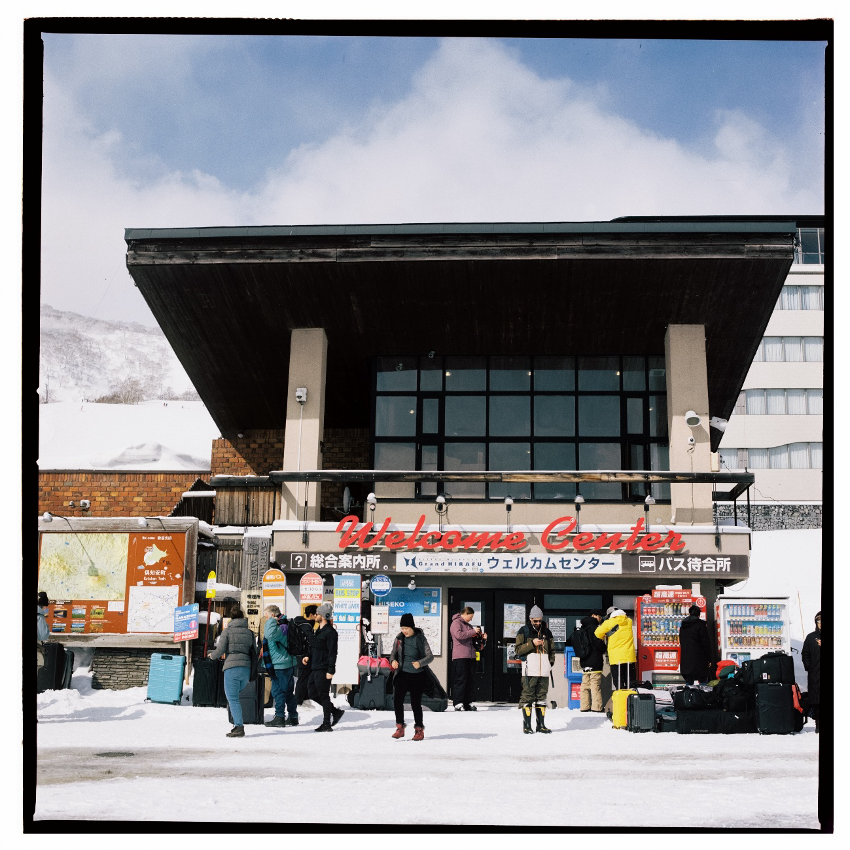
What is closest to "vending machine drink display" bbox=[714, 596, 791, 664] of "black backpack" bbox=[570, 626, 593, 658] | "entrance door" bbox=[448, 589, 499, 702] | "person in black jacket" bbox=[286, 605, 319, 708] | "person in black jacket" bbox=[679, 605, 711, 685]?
"person in black jacket" bbox=[679, 605, 711, 685]

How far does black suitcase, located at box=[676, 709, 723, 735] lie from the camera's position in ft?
48.0

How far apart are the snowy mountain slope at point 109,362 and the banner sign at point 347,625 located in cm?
6215

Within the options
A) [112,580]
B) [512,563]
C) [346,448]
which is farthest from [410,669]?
[346,448]

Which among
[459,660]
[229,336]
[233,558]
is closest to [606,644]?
[459,660]

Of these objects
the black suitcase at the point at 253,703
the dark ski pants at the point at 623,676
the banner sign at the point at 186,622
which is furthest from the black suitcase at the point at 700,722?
the banner sign at the point at 186,622

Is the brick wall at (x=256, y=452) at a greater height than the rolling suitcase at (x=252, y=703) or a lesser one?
greater

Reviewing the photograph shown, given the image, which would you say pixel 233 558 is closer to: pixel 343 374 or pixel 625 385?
pixel 343 374

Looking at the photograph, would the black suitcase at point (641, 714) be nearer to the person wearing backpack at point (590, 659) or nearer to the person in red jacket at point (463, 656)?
the person wearing backpack at point (590, 659)

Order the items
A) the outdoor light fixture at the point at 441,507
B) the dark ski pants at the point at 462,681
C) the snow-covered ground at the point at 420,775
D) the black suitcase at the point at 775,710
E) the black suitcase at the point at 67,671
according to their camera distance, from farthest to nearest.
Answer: the outdoor light fixture at the point at 441,507, the black suitcase at the point at 67,671, the dark ski pants at the point at 462,681, the black suitcase at the point at 775,710, the snow-covered ground at the point at 420,775

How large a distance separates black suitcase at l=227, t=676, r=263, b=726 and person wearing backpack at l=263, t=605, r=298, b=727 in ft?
0.65

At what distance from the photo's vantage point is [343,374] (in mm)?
23922

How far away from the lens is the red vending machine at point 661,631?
18.4m

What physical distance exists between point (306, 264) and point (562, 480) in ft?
21.7

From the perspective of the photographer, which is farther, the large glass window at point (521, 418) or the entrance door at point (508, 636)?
the large glass window at point (521, 418)
